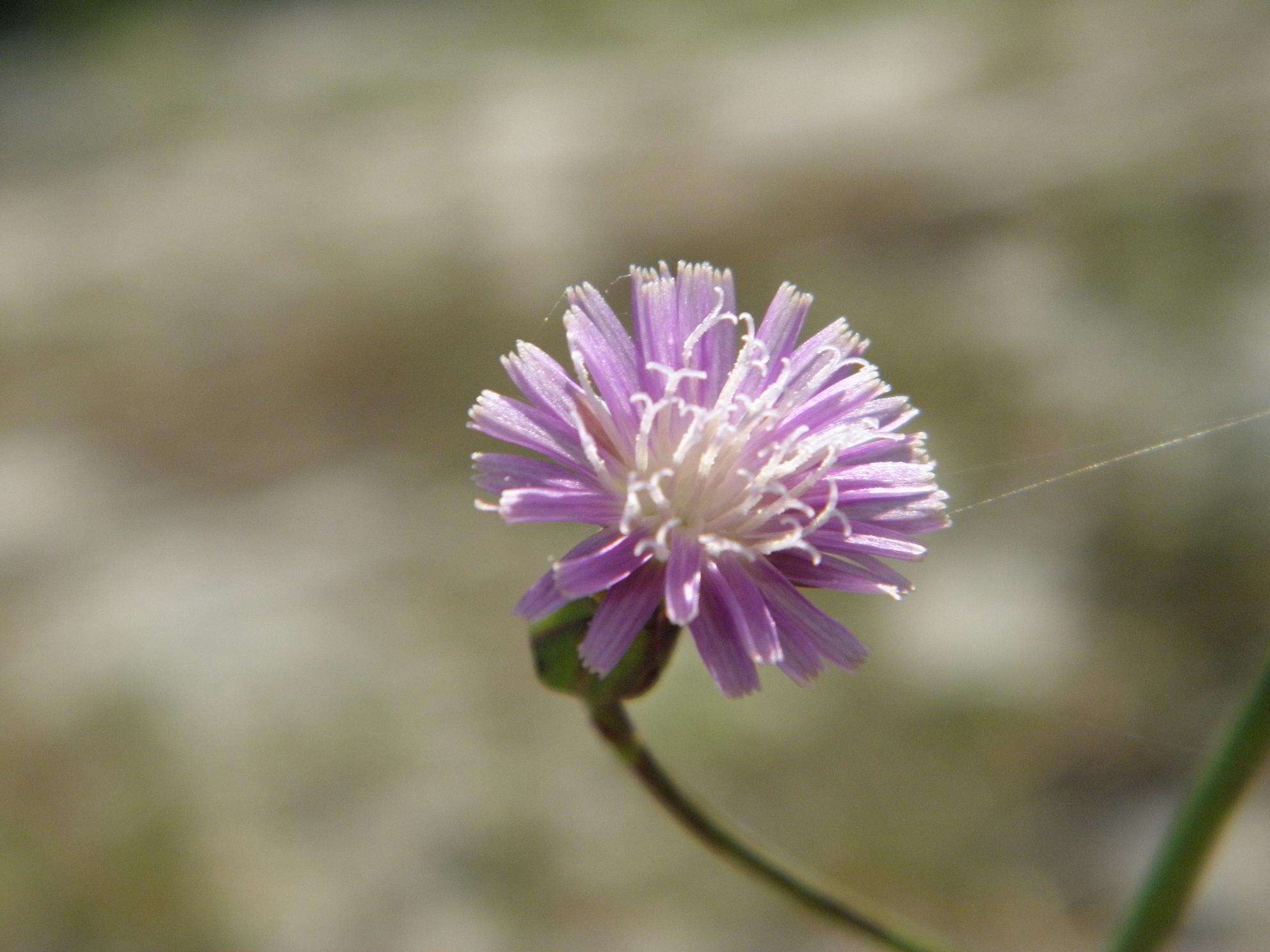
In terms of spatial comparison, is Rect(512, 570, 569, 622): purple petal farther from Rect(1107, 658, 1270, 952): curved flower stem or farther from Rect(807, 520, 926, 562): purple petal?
Rect(1107, 658, 1270, 952): curved flower stem

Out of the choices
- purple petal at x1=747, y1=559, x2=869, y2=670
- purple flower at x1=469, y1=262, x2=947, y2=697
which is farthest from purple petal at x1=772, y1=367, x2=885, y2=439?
purple petal at x1=747, y1=559, x2=869, y2=670

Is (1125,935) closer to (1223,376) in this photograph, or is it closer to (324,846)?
(324,846)

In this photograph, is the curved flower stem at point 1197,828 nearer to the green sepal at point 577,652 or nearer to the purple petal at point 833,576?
the purple petal at point 833,576

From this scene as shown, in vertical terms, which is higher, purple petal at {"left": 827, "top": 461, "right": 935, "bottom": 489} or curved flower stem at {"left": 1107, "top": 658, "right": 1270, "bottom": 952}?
purple petal at {"left": 827, "top": 461, "right": 935, "bottom": 489}

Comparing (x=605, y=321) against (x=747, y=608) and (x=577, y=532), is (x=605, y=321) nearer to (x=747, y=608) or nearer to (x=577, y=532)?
(x=747, y=608)

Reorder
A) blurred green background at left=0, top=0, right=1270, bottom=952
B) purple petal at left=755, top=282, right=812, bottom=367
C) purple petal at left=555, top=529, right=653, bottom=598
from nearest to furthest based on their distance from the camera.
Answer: purple petal at left=555, top=529, right=653, bottom=598 → purple petal at left=755, top=282, right=812, bottom=367 → blurred green background at left=0, top=0, right=1270, bottom=952

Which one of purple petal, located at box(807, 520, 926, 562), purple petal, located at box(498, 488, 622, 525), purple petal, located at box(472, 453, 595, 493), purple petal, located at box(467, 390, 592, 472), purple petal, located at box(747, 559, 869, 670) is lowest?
purple petal, located at box(747, 559, 869, 670)

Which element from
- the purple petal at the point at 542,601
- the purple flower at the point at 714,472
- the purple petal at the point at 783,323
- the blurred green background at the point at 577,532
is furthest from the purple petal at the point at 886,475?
the blurred green background at the point at 577,532
